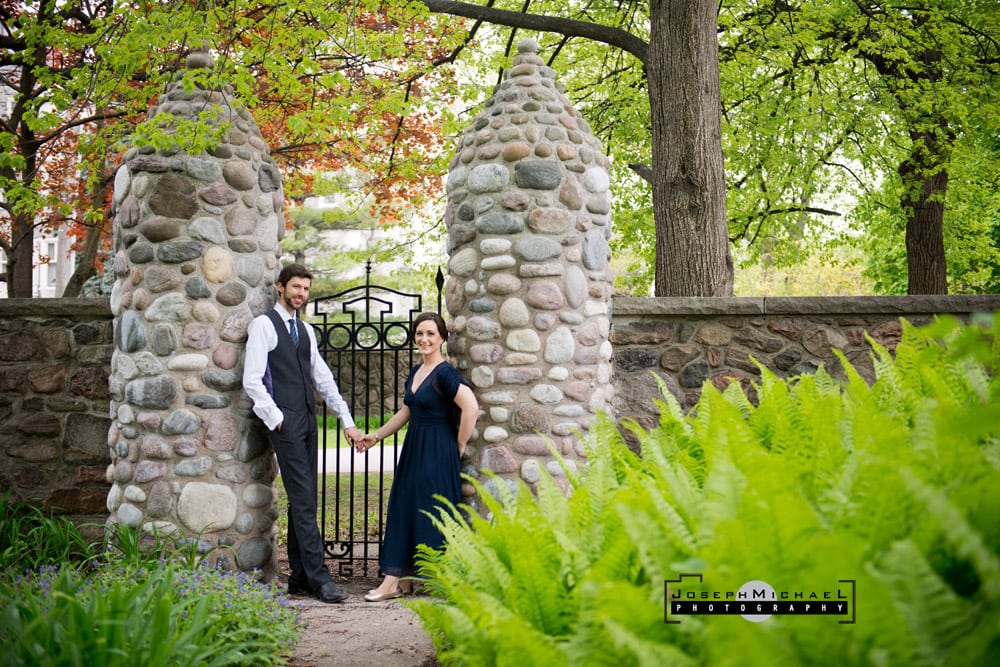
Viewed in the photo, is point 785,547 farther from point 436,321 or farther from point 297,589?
point 297,589

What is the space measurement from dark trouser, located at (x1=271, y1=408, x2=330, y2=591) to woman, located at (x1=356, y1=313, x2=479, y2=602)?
0.38 meters

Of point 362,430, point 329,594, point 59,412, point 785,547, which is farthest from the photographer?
point 362,430

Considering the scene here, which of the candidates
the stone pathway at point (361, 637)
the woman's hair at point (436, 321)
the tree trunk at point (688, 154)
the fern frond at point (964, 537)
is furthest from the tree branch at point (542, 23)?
the fern frond at point (964, 537)

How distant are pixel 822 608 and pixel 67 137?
9.50 metres

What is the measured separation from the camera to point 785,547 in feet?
4.29

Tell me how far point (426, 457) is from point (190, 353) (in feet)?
5.03

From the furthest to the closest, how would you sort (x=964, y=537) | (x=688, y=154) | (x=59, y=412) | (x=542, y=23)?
(x=542, y=23)
(x=688, y=154)
(x=59, y=412)
(x=964, y=537)

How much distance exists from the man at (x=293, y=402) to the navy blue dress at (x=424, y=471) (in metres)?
0.43

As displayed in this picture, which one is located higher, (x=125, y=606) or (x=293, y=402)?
(x=293, y=402)

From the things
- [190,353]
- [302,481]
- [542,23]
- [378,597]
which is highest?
[542,23]

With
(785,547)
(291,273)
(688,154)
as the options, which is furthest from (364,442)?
(785,547)

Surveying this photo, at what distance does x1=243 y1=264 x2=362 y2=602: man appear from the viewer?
179 inches

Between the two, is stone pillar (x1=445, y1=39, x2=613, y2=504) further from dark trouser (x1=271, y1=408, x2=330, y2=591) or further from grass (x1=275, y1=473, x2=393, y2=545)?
grass (x1=275, y1=473, x2=393, y2=545)

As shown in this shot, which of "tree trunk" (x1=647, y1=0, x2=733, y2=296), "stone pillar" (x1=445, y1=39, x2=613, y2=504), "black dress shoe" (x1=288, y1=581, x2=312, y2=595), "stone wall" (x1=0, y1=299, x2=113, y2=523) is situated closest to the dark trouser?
"black dress shoe" (x1=288, y1=581, x2=312, y2=595)
